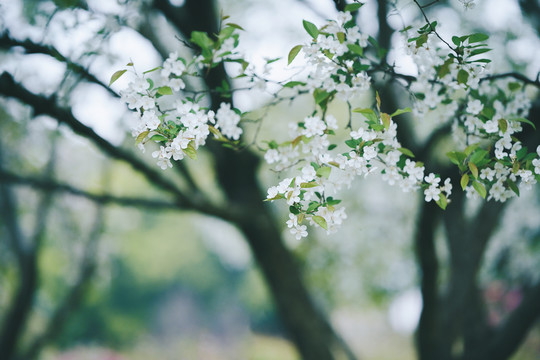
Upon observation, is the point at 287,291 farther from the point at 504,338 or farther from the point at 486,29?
the point at 486,29

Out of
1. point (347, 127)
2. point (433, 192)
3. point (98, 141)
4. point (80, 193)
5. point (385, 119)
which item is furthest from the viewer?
point (80, 193)

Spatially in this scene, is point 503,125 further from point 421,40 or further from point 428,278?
point 428,278

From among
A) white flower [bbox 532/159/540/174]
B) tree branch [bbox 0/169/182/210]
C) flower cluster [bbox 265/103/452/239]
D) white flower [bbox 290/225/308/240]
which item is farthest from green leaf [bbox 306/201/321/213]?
tree branch [bbox 0/169/182/210]

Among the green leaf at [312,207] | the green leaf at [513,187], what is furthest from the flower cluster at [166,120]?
the green leaf at [513,187]

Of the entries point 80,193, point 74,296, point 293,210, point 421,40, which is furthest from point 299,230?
point 74,296

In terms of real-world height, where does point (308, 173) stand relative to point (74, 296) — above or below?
below

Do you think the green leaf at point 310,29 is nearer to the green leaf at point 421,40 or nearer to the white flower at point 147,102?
the green leaf at point 421,40

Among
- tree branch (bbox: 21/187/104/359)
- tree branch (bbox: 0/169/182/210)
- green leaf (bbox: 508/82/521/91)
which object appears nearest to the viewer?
green leaf (bbox: 508/82/521/91)

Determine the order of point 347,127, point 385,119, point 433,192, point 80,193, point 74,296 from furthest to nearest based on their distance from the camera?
1. point 74,296
2. point 80,193
3. point 347,127
4. point 433,192
5. point 385,119

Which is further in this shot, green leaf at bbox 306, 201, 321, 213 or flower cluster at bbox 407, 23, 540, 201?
flower cluster at bbox 407, 23, 540, 201

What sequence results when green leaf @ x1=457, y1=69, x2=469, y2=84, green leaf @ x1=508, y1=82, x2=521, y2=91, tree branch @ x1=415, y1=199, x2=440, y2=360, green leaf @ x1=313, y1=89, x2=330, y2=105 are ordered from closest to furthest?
green leaf @ x1=457, y1=69, x2=469, y2=84
green leaf @ x1=313, y1=89, x2=330, y2=105
green leaf @ x1=508, y1=82, x2=521, y2=91
tree branch @ x1=415, y1=199, x2=440, y2=360

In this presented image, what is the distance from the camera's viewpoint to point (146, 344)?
16.7 metres

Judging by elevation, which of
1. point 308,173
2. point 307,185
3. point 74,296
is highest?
point 74,296

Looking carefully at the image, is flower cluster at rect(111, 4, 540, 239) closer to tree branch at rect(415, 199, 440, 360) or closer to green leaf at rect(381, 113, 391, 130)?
green leaf at rect(381, 113, 391, 130)
